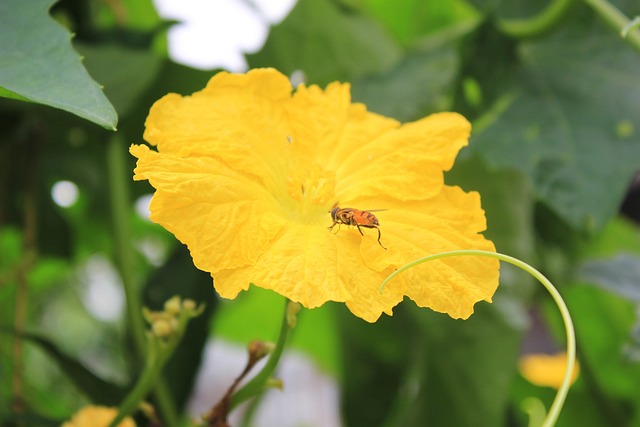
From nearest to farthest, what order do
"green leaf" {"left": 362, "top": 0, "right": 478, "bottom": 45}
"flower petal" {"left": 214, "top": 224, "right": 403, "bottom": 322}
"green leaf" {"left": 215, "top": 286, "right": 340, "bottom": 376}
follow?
"flower petal" {"left": 214, "top": 224, "right": 403, "bottom": 322} → "green leaf" {"left": 362, "top": 0, "right": 478, "bottom": 45} → "green leaf" {"left": 215, "top": 286, "right": 340, "bottom": 376}

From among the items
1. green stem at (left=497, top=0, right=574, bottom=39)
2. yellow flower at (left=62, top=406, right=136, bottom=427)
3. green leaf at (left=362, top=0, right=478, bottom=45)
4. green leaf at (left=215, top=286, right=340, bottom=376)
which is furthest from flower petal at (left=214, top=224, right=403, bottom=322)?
green leaf at (left=215, top=286, right=340, bottom=376)

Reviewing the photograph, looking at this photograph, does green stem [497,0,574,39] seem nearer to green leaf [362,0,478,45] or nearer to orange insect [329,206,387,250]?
green leaf [362,0,478,45]

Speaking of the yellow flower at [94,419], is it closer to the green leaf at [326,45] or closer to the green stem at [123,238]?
the green stem at [123,238]

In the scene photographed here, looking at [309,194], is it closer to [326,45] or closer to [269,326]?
[326,45]

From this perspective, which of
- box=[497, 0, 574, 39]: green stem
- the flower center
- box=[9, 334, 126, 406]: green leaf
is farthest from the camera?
→ box=[497, 0, 574, 39]: green stem

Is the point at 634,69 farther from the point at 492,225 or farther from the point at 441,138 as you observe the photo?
the point at 441,138

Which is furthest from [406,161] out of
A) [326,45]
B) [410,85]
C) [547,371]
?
[547,371]
